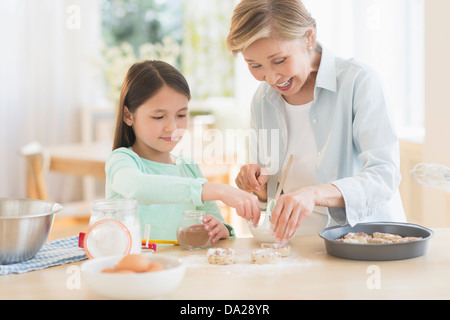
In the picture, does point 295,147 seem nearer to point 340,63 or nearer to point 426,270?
point 340,63

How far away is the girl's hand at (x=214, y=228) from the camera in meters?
1.51

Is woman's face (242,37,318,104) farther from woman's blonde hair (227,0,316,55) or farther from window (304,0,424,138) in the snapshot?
window (304,0,424,138)

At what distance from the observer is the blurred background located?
2.82m

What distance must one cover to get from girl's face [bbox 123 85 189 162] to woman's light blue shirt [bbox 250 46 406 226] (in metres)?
0.34

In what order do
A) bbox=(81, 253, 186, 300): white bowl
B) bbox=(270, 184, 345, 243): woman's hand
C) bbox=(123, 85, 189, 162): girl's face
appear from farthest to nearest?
1. bbox=(123, 85, 189, 162): girl's face
2. bbox=(270, 184, 345, 243): woman's hand
3. bbox=(81, 253, 186, 300): white bowl

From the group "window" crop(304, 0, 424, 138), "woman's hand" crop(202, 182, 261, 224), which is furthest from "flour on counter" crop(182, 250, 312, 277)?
"window" crop(304, 0, 424, 138)

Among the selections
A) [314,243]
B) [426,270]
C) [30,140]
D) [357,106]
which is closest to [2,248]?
[314,243]

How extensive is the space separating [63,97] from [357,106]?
14.7 ft

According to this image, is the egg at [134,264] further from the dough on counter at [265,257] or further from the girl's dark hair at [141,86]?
the girl's dark hair at [141,86]

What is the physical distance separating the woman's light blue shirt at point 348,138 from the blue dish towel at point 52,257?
685mm

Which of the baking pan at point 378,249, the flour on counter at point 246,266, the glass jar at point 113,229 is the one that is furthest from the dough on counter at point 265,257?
the glass jar at point 113,229

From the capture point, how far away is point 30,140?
5.45 metres

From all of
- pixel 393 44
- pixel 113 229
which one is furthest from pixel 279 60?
pixel 393 44

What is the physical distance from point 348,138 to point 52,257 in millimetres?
935
